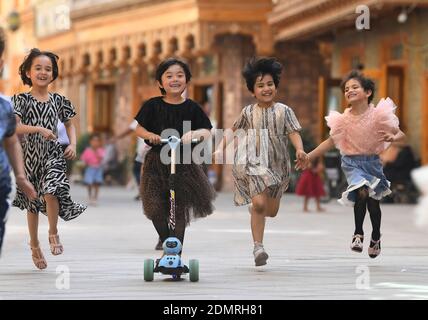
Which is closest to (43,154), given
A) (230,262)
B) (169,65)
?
(169,65)

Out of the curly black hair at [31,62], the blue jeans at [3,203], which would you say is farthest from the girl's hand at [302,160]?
the blue jeans at [3,203]

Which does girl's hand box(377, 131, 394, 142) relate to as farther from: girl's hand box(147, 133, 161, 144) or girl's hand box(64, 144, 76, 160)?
girl's hand box(64, 144, 76, 160)

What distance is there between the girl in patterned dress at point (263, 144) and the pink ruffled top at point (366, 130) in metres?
0.55

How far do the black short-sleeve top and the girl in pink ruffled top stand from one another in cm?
143

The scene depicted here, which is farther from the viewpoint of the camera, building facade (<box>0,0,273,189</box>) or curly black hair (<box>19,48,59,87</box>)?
building facade (<box>0,0,273,189</box>)

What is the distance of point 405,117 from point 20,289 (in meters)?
18.7

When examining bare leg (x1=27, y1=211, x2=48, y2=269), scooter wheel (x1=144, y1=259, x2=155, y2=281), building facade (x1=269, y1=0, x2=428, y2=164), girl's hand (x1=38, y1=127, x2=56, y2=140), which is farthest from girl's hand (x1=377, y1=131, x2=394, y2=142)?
building facade (x1=269, y1=0, x2=428, y2=164)

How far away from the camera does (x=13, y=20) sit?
52.8m

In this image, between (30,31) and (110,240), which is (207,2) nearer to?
(110,240)

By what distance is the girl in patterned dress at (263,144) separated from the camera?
39.4ft

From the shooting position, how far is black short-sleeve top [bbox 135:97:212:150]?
11.4 m

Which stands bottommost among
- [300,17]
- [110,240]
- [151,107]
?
[110,240]

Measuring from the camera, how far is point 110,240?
16.2 m
